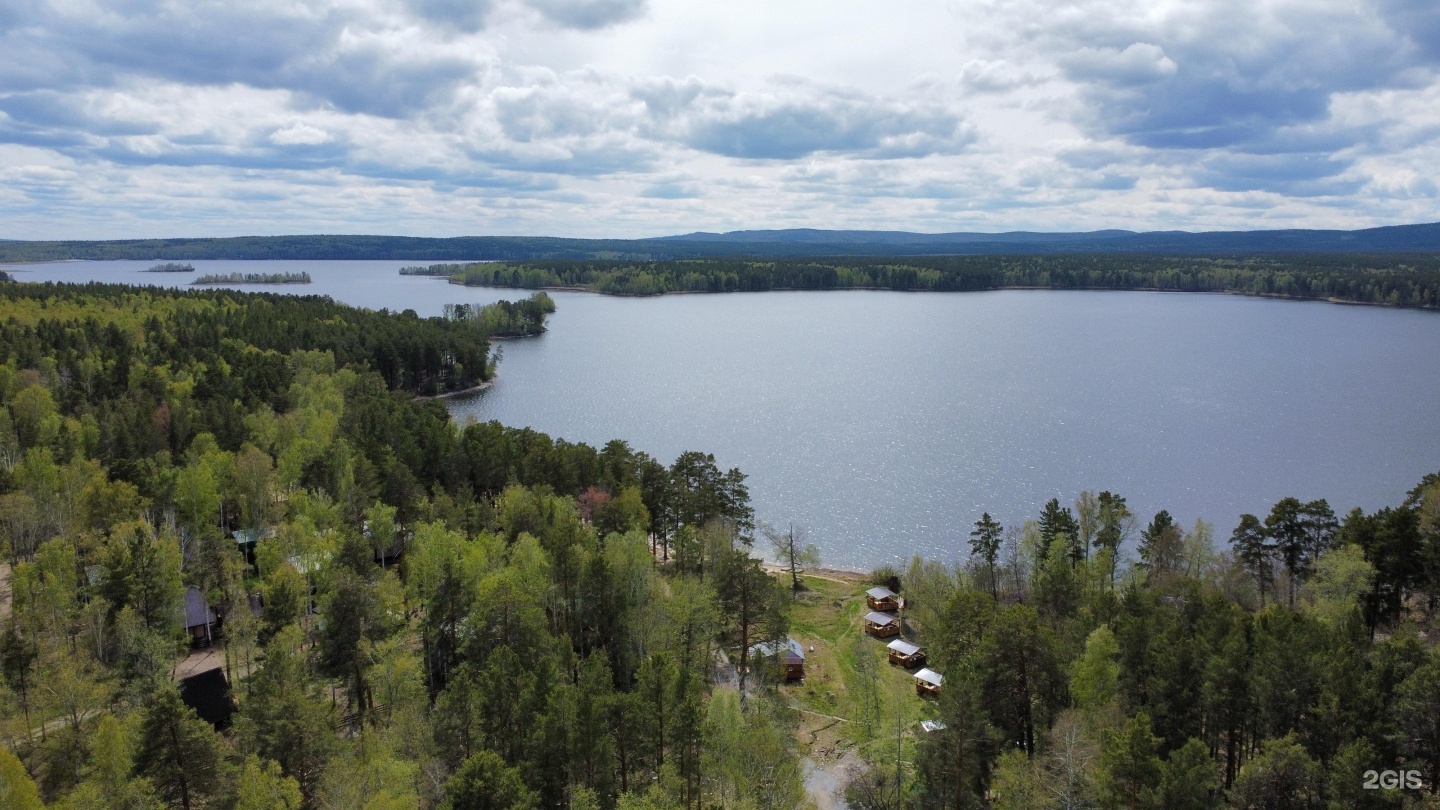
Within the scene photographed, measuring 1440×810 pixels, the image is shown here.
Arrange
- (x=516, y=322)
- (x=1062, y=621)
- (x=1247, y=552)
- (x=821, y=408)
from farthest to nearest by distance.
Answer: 1. (x=516, y=322)
2. (x=821, y=408)
3. (x=1247, y=552)
4. (x=1062, y=621)

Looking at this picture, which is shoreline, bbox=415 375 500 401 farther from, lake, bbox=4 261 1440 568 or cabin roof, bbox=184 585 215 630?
cabin roof, bbox=184 585 215 630

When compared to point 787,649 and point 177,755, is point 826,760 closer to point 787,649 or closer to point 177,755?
point 787,649

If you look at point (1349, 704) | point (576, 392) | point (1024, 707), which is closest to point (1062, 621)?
point (1024, 707)

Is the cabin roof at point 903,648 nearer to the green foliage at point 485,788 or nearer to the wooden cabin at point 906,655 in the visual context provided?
the wooden cabin at point 906,655

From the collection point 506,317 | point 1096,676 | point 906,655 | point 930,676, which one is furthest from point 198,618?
point 506,317

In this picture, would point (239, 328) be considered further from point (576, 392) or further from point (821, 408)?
point (821, 408)

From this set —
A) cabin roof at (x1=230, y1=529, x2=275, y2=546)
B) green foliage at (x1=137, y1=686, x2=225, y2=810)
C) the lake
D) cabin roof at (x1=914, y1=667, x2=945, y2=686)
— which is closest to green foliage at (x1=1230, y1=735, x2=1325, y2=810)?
cabin roof at (x1=914, y1=667, x2=945, y2=686)
